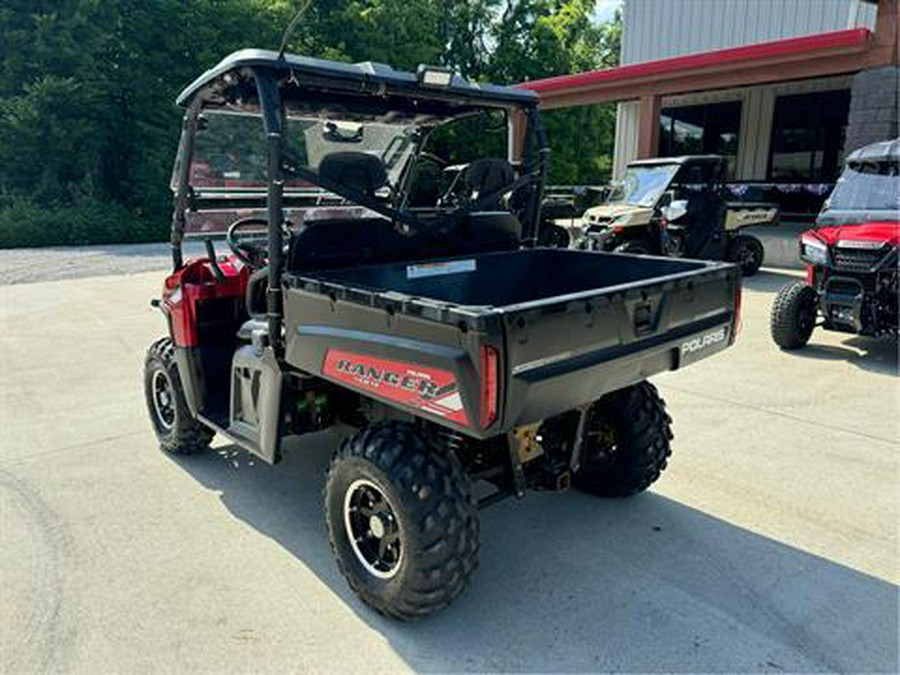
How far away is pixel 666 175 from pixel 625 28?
9092 mm

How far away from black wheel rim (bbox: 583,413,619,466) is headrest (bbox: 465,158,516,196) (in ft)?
4.04

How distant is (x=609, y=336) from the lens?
242 centimetres

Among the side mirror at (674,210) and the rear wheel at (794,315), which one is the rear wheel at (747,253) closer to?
the side mirror at (674,210)

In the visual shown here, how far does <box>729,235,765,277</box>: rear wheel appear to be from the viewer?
10867 mm

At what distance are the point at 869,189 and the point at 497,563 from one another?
553 cm

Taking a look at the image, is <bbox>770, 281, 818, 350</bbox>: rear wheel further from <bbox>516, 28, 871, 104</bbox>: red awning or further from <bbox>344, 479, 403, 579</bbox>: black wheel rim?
<bbox>516, 28, 871, 104</bbox>: red awning

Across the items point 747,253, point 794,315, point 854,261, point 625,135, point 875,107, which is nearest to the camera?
point 854,261

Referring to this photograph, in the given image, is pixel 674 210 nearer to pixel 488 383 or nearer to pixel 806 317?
pixel 806 317

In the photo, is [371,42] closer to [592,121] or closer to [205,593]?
[592,121]

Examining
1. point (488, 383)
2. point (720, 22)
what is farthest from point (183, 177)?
point (720, 22)

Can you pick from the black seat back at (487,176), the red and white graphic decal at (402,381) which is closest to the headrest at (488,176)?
the black seat back at (487,176)

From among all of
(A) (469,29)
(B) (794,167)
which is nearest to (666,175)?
(B) (794,167)

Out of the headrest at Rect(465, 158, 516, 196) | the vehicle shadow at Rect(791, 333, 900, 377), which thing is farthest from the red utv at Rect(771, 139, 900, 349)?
the headrest at Rect(465, 158, 516, 196)

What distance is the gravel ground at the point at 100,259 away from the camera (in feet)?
40.3
